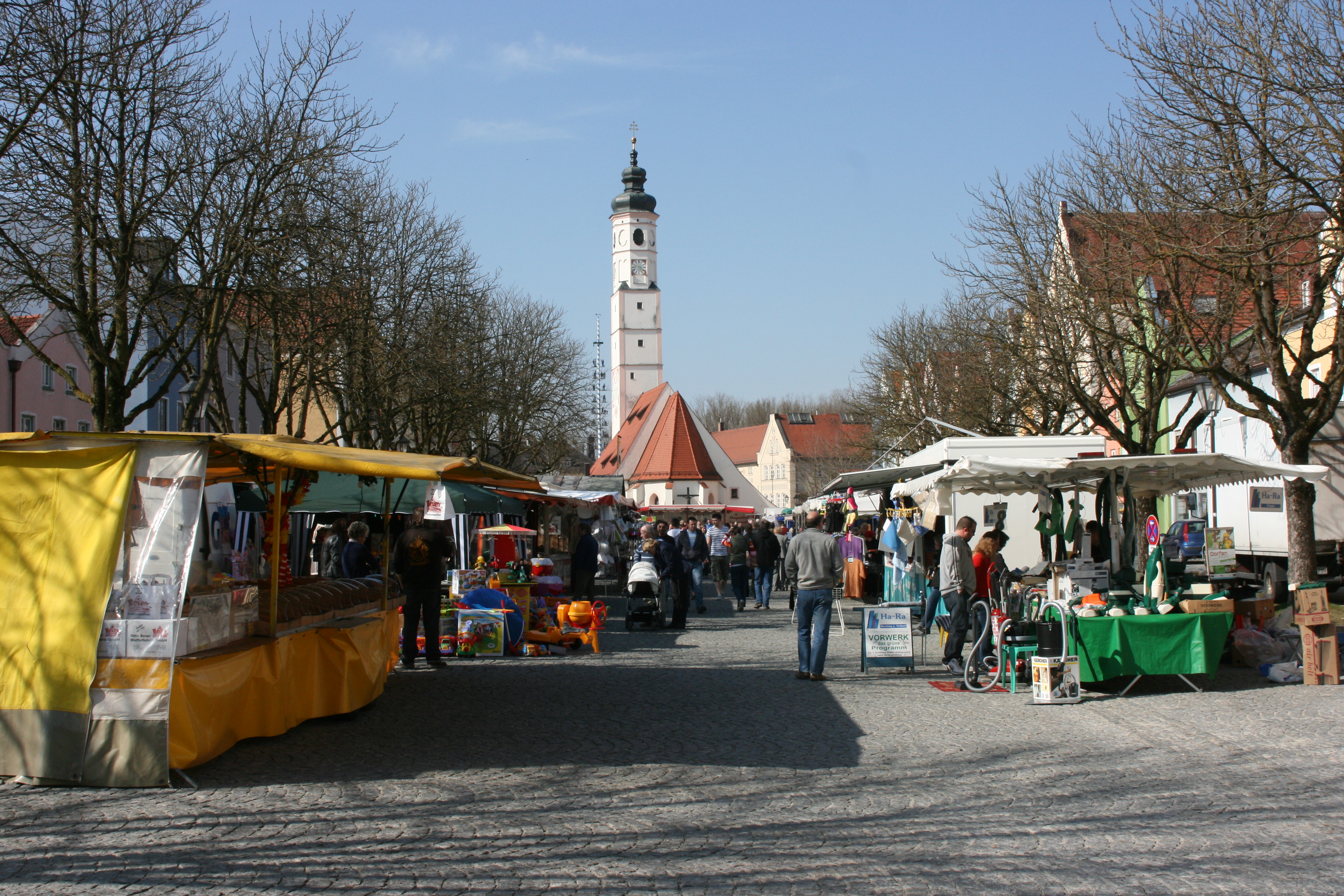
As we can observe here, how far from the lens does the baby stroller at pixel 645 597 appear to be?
1881 centimetres

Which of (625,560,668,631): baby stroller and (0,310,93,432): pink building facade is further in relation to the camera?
(0,310,93,432): pink building facade

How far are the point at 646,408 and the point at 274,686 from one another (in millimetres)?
91004

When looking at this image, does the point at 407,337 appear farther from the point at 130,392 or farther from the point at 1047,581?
the point at 1047,581

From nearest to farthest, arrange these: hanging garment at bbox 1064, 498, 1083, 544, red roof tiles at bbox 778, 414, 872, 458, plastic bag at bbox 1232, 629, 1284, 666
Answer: plastic bag at bbox 1232, 629, 1284, 666 → hanging garment at bbox 1064, 498, 1083, 544 → red roof tiles at bbox 778, 414, 872, 458

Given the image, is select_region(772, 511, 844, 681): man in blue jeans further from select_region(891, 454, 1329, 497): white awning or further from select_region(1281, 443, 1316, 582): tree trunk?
select_region(1281, 443, 1316, 582): tree trunk

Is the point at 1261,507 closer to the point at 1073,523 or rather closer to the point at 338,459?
the point at 1073,523

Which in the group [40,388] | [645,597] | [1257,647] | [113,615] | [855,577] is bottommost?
[1257,647]

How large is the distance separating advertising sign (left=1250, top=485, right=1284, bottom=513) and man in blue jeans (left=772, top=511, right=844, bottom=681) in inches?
541

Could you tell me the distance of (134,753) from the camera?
23.3 ft

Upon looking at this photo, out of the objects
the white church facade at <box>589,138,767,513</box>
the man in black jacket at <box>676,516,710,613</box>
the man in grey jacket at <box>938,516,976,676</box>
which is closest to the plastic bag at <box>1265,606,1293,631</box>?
the man in grey jacket at <box>938,516,976,676</box>

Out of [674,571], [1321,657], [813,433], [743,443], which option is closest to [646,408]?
[813,433]

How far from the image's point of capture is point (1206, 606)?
11.2 metres

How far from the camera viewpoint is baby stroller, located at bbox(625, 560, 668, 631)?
18812 mm

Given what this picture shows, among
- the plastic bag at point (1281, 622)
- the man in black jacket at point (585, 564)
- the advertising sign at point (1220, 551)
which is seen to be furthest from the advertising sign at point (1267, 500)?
the man in black jacket at point (585, 564)
